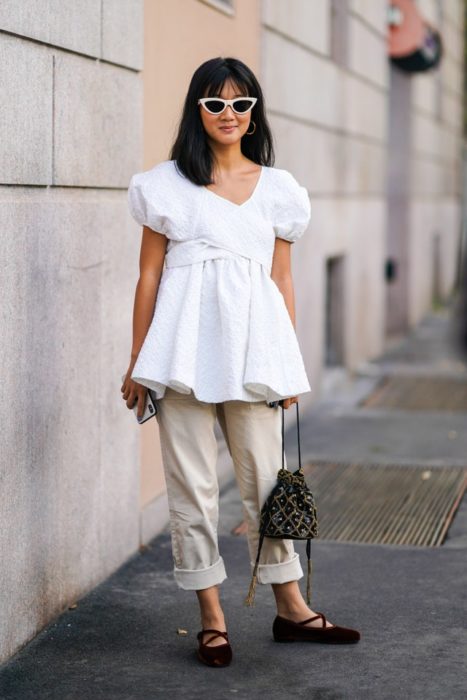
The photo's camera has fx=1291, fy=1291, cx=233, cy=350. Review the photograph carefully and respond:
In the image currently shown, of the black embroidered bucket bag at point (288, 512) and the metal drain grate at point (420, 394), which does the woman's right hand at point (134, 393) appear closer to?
the black embroidered bucket bag at point (288, 512)

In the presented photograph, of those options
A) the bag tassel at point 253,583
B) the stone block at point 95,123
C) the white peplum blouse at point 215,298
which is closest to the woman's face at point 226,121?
the white peplum blouse at point 215,298

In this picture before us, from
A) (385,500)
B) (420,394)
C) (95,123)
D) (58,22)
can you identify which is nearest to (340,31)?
(420,394)

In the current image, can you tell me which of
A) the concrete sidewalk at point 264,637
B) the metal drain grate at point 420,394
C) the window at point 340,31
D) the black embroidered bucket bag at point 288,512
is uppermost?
the window at point 340,31

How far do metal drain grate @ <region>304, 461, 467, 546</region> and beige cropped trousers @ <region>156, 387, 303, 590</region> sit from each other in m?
1.81

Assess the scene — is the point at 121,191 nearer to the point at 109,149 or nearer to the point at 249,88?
the point at 109,149

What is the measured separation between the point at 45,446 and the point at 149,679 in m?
0.97

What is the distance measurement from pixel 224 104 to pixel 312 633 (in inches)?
75.1

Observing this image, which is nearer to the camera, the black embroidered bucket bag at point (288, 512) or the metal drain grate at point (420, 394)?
the black embroidered bucket bag at point (288, 512)

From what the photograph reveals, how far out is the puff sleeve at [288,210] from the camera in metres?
4.41

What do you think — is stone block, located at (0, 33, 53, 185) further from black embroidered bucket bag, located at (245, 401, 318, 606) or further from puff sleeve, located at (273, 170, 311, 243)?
black embroidered bucket bag, located at (245, 401, 318, 606)

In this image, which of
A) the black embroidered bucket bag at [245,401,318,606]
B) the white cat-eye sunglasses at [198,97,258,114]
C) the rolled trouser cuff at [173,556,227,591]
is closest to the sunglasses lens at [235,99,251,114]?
the white cat-eye sunglasses at [198,97,258,114]

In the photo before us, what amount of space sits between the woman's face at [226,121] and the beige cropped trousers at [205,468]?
875 millimetres

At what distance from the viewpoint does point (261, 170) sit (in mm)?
4445

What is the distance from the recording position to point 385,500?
23.0 feet
